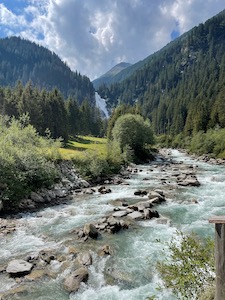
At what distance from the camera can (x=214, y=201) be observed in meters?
26.9

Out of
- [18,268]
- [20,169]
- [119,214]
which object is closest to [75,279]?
[18,268]

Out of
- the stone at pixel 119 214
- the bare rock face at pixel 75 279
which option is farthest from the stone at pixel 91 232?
the bare rock face at pixel 75 279

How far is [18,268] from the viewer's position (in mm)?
13930

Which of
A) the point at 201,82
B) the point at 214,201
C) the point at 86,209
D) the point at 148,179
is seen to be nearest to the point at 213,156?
the point at 148,179

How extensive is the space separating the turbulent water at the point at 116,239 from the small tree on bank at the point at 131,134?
33.2 metres

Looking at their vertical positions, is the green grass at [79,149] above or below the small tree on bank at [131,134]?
below

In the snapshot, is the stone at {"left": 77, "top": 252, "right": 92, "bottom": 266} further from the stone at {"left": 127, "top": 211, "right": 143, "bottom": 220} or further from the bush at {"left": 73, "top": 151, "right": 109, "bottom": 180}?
the bush at {"left": 73, "top": 151, "right": 109, "bottom": 180}

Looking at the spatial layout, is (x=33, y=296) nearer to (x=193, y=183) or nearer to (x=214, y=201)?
(x=214, y=201)

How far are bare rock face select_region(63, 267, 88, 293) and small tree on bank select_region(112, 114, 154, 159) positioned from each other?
50.1 metres

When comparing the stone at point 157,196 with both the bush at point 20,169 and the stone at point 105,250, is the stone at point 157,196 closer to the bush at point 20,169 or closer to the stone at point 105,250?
the bush at point 20,169

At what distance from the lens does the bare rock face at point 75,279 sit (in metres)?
12.7

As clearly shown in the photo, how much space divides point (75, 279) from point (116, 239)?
558 centimetres

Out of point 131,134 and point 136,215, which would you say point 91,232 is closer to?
point 136,215

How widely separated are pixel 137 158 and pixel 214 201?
125 ft
